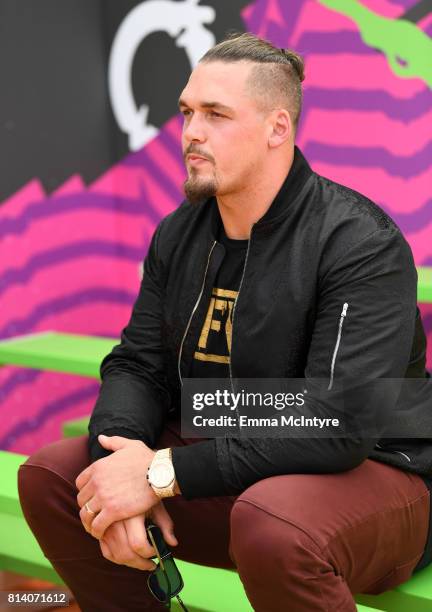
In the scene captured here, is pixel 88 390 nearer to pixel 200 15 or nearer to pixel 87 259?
pixel 87 259

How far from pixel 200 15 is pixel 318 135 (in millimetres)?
634

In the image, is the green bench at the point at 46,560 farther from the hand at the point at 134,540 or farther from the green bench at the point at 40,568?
the hand at the point at 134,540

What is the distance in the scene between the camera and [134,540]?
1.66m

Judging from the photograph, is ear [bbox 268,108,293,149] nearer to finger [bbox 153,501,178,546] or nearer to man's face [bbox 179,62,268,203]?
man's face [bbox 179,62,268,203]

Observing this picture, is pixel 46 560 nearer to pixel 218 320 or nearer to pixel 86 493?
pixel 86 493

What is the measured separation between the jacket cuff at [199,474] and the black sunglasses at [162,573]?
0.10 metres

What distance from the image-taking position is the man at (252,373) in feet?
5.15

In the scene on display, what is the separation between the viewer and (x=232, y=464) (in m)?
1.65

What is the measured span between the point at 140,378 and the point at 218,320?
23 centimetres

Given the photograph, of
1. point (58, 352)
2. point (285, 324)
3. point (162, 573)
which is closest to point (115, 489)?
point (162, 573)

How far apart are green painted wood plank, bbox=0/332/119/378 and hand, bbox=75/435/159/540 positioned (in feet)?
3.95

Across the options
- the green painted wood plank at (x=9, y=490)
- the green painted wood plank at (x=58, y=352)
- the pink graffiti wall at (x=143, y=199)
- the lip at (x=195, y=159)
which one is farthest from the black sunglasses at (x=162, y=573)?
the pink graffiti wall at (x=143, y=199)

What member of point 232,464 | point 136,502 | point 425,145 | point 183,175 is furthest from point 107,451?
point 183,175

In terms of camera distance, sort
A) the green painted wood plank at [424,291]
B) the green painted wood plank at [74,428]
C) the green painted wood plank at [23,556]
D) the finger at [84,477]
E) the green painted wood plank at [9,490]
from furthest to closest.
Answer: the green painted wood plank at [74,428] → the green painted wood plank at [424,291] → the green painted wood plank at [23,556] → the green painted wood plank at [9,490] → the finger at [84,477]
